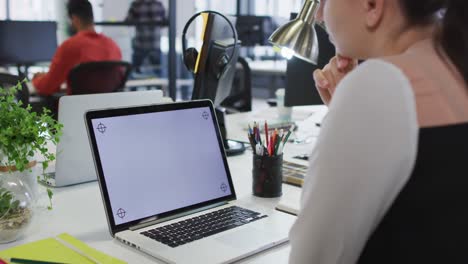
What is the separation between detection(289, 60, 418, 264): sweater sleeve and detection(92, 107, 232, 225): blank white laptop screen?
1.72 feet

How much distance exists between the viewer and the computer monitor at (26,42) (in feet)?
14.1

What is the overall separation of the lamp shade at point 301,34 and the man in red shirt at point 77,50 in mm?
2500

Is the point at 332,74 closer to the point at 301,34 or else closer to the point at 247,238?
the point at 301,34

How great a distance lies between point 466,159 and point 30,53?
14.5 ft

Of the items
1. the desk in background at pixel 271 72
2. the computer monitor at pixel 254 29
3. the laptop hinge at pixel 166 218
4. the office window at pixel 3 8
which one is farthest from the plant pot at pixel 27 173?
the office window at pixel 3 8

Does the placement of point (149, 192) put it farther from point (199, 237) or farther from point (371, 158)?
point (371, 158)

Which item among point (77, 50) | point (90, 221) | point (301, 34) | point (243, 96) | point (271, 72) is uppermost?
point (301, 34)

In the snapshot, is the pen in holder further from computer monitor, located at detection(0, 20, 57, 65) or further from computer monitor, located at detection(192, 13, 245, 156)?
computer monitor, located at detection(0, 20, 57, 65)

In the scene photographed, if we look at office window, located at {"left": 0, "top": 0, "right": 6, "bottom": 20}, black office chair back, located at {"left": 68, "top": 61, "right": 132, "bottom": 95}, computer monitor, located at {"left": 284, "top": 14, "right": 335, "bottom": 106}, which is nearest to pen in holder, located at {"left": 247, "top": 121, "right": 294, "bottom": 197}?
computer monitor, located at {"left": 284, "top": 14, "right": 335, "bottom": 106}

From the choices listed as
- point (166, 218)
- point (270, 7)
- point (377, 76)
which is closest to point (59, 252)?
point (166, 218)

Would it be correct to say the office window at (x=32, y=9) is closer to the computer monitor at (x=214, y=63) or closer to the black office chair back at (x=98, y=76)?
the black office chair back at (x=98, y=76)

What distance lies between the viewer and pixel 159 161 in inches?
46.9

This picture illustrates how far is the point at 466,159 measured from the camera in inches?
26.3

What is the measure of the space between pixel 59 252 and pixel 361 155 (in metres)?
0.64
